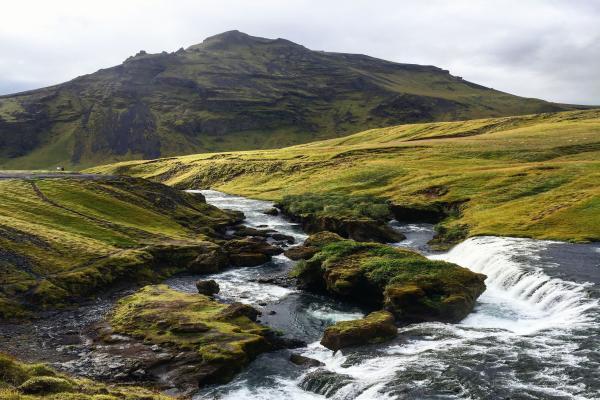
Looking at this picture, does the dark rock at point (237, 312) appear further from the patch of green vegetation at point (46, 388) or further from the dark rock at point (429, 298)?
the patch of green vegetation at point (46, 388)

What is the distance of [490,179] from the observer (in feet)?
356

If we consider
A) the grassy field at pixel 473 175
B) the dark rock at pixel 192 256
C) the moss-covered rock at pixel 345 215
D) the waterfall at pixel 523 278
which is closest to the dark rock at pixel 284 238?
the moss-covered rock at pixel 345 215

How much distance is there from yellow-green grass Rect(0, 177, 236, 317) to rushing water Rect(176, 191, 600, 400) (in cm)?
1098

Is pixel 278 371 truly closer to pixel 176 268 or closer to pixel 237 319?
pixel 237 319

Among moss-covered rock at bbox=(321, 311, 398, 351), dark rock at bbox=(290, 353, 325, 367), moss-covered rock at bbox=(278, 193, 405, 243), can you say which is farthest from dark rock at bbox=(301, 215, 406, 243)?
dark rock at bbox=(290, 353, 325, 367)

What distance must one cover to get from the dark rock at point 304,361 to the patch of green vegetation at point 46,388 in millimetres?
10792

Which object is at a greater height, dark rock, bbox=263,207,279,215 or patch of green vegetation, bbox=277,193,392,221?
patch of green vegetation, bbox=277,193,392,221

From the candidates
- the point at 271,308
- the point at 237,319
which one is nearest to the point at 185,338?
the point at 237,319

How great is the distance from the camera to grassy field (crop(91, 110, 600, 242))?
3204 inches

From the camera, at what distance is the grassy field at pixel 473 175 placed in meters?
81.4

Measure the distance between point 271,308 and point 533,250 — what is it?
34534 mm

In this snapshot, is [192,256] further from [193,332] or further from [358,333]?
[358,333]

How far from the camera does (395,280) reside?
49.2m

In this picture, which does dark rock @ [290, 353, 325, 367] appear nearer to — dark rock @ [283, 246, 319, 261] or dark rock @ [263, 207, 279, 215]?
dark rock @ [283, 246, 319, 261]
